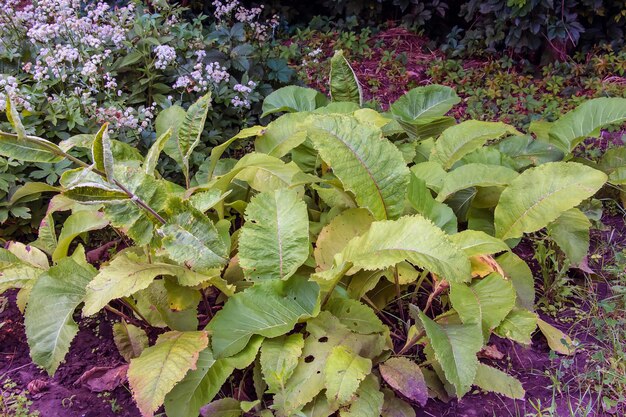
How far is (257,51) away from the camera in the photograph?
4.14 meters

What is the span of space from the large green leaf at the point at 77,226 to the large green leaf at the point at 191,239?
0.56 meters

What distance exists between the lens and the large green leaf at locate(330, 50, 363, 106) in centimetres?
343

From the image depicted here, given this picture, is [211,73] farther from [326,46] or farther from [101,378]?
[326,46]

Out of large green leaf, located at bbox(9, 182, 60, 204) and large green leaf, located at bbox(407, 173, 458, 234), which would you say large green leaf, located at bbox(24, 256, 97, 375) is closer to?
large green leaf, located at bbox(9, 182, 60, 204)

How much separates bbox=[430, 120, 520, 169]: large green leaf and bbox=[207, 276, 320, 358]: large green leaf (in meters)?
0.99

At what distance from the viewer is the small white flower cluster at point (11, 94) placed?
2875 mm

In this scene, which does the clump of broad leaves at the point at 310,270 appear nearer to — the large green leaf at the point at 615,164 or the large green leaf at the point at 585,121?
the large green leaf at the point at 585,121

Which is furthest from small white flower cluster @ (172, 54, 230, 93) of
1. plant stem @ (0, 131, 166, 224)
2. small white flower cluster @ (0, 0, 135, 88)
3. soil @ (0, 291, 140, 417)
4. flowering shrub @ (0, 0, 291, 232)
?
soil @ (0, 291, 140, 417)

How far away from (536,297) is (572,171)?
63cm

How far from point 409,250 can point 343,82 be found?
5.20 ft

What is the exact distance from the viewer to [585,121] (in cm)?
321

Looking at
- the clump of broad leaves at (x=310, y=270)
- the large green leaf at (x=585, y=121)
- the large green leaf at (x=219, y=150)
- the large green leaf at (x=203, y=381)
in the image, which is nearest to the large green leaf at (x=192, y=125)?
the clump of broad leaves at (x=310, y=270)

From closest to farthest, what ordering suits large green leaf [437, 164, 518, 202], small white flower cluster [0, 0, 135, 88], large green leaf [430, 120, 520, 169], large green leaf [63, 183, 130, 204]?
large green leaf [63, 183, 130, 204] < large green leaf [437, 164, 518, 202] < large green leaf [430, 120, 520, 169] < small white flower cluster [0, 0, 135, 88]

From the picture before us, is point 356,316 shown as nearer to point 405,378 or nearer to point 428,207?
point 405,378
